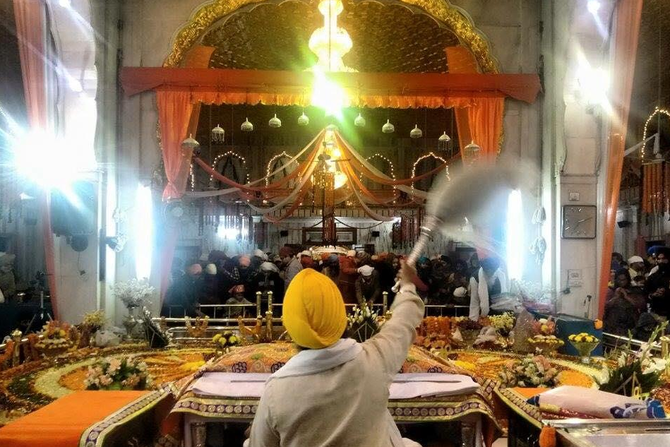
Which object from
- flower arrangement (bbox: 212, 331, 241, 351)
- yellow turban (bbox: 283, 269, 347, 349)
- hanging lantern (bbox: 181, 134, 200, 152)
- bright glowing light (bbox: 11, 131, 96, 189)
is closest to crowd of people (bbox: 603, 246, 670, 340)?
flower arrangement (bbox: 212, 331, 241, 351)

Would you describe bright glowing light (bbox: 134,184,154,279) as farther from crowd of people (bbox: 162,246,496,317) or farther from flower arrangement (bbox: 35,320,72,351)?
flower arrangement (bbox: 35,320,72,351)

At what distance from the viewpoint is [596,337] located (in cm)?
662

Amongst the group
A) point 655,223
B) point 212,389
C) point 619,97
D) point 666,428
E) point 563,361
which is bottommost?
point 563,361

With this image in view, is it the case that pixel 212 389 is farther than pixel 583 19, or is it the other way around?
pixel 583 19

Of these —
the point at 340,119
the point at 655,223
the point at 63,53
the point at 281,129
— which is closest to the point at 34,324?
the point at 63,53

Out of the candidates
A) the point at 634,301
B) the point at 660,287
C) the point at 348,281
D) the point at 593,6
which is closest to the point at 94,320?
the point at 348,281

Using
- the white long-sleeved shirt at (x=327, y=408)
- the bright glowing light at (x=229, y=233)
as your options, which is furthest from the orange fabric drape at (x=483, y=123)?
the bright glowing light at (x=229, y=233)

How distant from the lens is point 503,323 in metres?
7.30

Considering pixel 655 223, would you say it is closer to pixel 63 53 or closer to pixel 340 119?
pixel 340 119

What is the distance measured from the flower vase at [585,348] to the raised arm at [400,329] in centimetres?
474

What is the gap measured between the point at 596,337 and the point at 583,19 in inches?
172

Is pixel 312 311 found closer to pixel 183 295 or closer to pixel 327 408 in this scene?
pixel 327 408

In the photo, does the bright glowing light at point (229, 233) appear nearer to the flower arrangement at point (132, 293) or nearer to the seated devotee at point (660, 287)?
the flower arrangement at point (132, 293)

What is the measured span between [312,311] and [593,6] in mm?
7504
